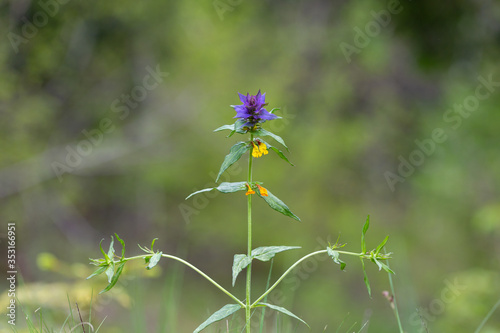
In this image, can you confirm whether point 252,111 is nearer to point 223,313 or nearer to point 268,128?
point 223,313

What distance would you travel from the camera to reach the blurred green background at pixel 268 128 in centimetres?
654

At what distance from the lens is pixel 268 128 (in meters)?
7.25

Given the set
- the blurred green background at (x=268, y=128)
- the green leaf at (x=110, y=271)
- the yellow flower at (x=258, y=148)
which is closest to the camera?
the green leaf at (x=110, y=271)

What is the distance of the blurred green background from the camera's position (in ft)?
21.5

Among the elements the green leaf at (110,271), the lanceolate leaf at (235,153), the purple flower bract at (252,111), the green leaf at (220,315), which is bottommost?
the green leaf at (220,315)

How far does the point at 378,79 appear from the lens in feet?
25.9

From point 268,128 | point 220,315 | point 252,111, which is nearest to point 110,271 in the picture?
point 220,315

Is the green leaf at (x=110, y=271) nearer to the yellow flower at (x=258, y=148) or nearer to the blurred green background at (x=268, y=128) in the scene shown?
the yellow flower at (x=258, y=148)

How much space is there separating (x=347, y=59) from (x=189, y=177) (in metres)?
3.12

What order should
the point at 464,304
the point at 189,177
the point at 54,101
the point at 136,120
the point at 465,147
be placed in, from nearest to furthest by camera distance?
1. the point at 464,304
2. the point at 465,147
3. the point at 54,101
4. the point at 136,120
5. the point at 189,177

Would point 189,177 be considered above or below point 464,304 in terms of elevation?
above

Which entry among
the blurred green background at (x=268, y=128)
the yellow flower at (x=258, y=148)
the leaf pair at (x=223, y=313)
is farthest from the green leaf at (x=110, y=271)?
the blurred green background at (x=268, y=128)

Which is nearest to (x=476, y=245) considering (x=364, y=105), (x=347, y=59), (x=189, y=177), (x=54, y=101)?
(x=364, y=105)

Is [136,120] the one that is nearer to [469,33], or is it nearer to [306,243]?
[306,243]
